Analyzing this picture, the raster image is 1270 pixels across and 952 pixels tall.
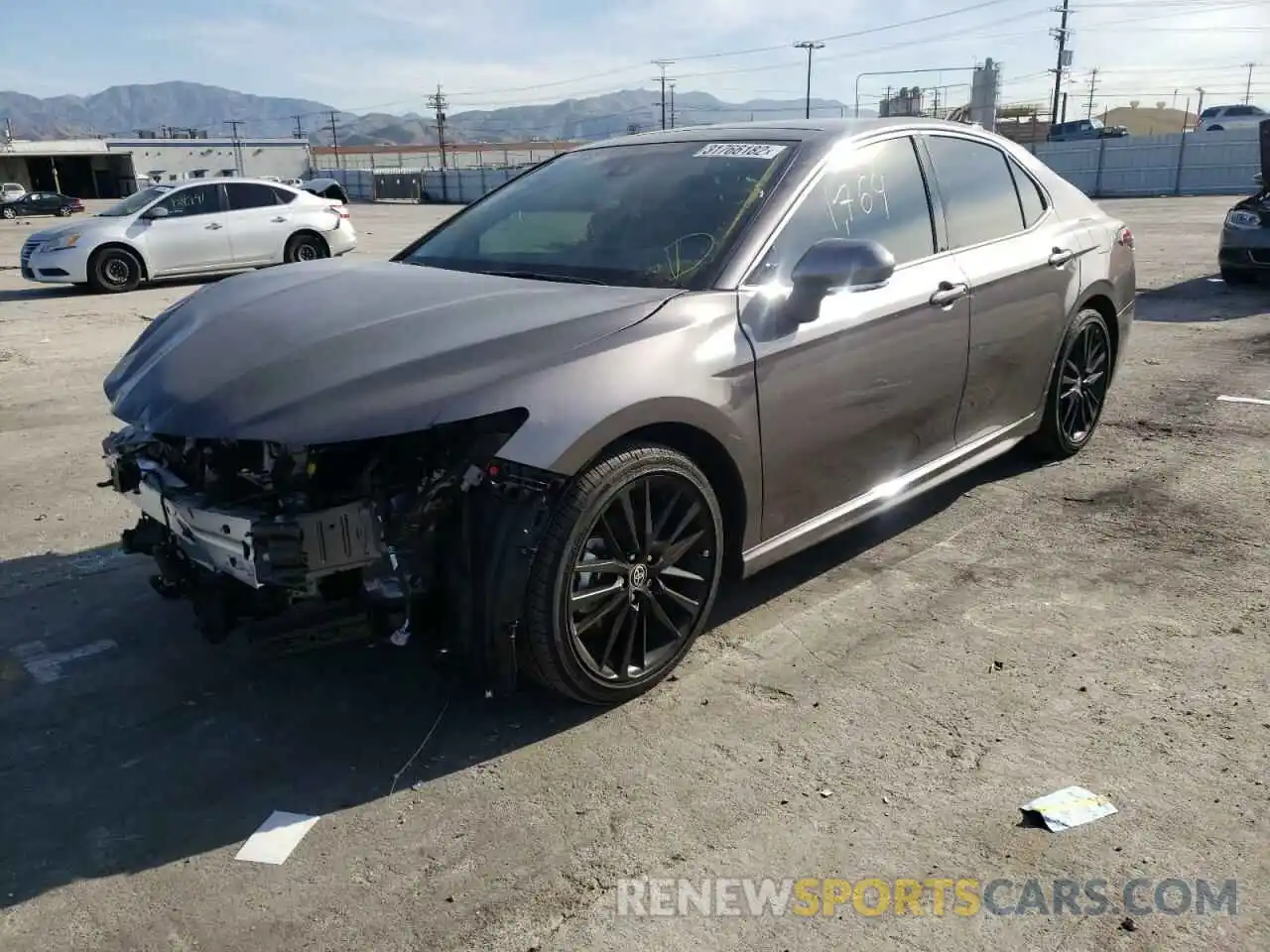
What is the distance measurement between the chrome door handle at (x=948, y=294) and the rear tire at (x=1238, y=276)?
30.3 feet

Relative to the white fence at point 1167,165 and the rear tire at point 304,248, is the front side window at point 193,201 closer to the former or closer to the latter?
the rear tire at point 304,248

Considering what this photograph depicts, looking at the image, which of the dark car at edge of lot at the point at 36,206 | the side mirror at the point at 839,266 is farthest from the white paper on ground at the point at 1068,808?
the dark car at edge of lot at the point at 36,206

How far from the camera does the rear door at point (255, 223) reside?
1475 centimetres

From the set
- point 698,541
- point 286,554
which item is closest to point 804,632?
point 698,541

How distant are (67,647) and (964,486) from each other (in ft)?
13.1

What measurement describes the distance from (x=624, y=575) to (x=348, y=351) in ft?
3.35

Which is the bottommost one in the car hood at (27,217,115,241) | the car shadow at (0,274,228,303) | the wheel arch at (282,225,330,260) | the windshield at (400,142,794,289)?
the car shadow at (0,274,228,303)

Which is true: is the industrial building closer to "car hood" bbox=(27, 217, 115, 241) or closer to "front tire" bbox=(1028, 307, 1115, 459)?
"car hood" bbox=(27, 217, 115, 241)

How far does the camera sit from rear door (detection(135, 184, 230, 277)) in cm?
1410

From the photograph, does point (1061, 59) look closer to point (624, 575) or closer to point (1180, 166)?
point (1180, 166)

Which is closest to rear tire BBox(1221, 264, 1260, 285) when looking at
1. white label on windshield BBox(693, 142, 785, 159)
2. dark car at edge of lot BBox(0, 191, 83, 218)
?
white label on windshield BBox(693, 142, 785, 159)

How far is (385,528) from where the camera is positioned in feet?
8.98

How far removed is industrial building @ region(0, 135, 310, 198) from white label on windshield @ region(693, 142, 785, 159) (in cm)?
6899

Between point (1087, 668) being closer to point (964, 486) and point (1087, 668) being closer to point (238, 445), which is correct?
point (964, 486)
